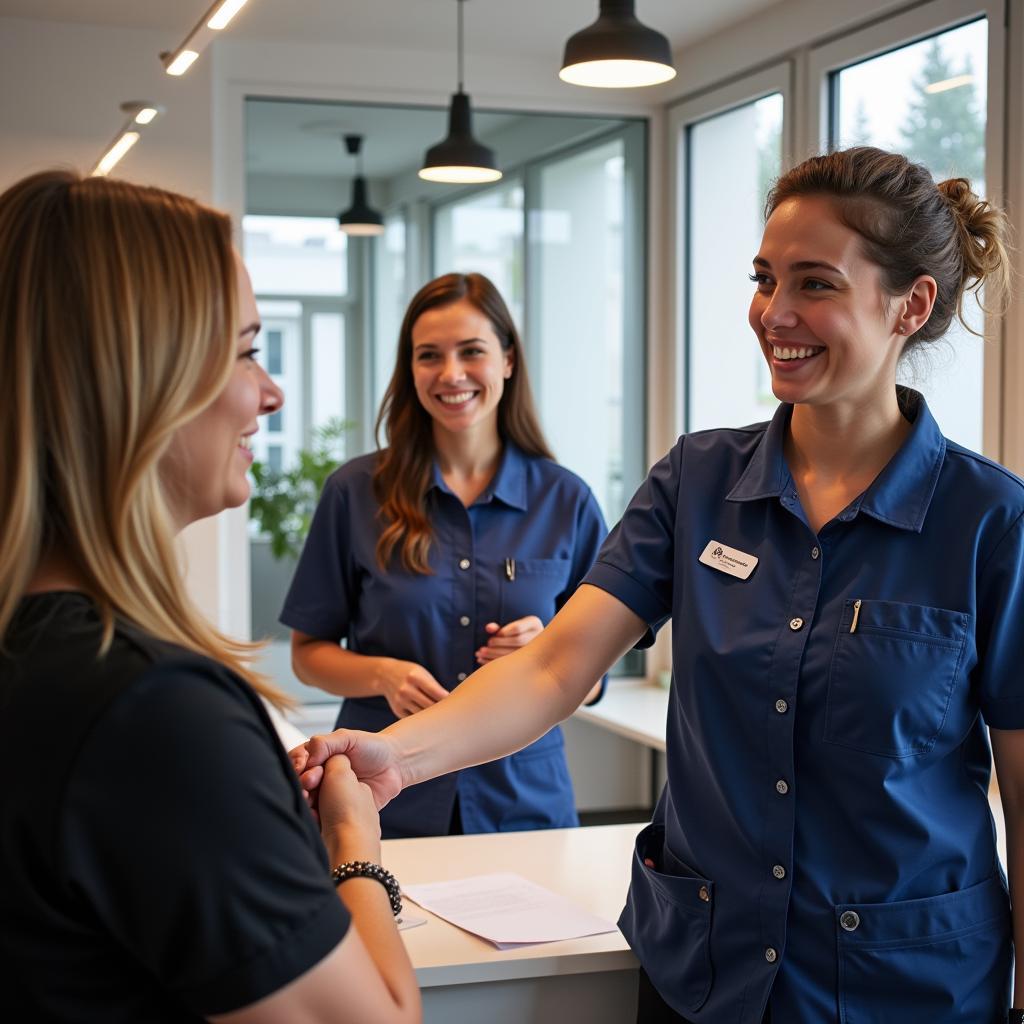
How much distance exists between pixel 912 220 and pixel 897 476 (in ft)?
1.16

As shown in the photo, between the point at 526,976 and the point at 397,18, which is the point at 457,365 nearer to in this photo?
the point at 526,976

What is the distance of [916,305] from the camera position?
1.81 m

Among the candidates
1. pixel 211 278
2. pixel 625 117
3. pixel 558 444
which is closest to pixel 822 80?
pixel 625 117

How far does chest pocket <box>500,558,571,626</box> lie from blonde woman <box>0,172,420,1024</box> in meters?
1.68

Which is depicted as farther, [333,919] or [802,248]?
[802,248]

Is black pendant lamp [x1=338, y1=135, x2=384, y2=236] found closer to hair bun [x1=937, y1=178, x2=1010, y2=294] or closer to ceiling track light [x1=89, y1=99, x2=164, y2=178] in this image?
ceiling track light [x1=89, y1=99, x2=164, y2=178]

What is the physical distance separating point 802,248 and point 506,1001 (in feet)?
3.80

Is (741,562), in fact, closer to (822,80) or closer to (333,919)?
(333,919)

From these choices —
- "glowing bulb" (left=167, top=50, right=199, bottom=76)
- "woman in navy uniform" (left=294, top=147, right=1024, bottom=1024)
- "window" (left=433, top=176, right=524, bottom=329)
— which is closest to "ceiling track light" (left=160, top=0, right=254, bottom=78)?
"glowing bulb" (left=167, top=50, right=199, bottom=76)

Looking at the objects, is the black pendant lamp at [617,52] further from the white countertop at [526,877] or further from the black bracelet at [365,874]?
the black bracelet at [365,874]

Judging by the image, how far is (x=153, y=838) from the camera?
3.02 ft

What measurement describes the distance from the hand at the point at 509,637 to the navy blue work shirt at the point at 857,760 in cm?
92

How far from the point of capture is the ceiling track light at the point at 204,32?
9.30 ft

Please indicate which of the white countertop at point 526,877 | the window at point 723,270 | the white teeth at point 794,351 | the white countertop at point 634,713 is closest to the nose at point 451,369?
the white countertop at point 526,877
